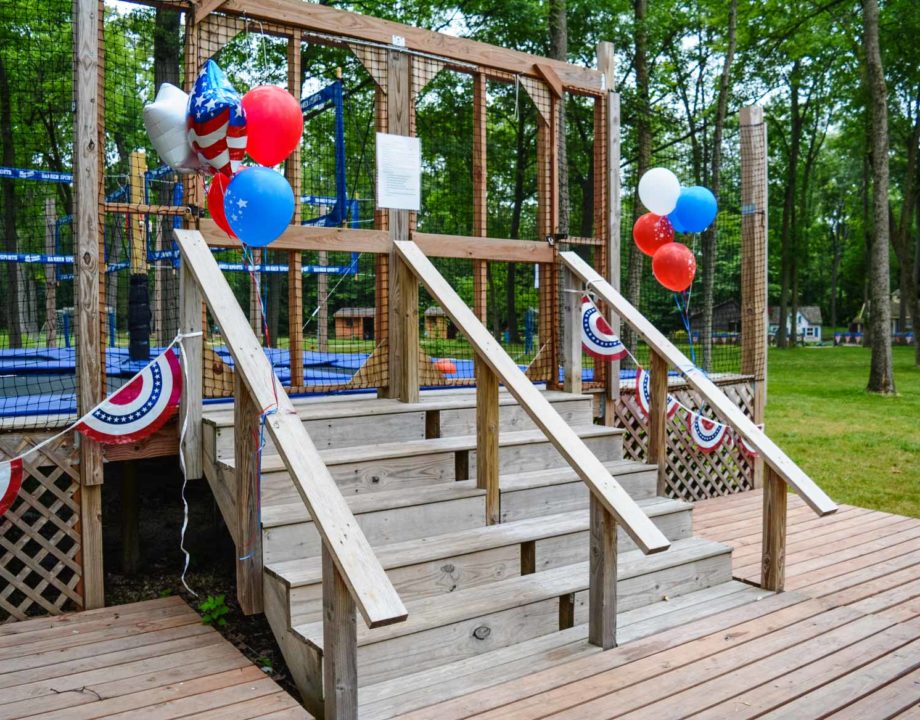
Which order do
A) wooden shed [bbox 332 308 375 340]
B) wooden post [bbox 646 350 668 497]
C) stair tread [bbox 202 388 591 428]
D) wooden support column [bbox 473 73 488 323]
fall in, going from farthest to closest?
wooden shed [bbox 332 308 375 340], wooden support column [bbox 473 73 488 323], wooden post [bbox 646 350 668 497], stair tread [bbox 202 388 591 428]

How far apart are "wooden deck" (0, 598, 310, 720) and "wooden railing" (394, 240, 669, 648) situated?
119cm

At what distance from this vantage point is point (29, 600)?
3.40 metres

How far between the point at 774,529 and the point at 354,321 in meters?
5.41

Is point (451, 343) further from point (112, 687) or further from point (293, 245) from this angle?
point (112, 687)

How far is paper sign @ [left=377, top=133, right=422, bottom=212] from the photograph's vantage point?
4.23m

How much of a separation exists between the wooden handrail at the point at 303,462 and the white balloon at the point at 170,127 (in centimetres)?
36

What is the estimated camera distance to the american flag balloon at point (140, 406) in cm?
345

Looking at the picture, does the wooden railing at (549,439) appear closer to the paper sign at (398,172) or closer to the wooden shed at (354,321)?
the paper sign at (398,172)

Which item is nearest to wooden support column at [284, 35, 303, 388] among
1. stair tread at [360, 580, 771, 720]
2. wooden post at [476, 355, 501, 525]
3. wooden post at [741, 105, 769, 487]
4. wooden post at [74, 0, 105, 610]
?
wooden post at [74, 0, 105, 610]

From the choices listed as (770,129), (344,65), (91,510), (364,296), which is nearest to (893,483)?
(364,296)

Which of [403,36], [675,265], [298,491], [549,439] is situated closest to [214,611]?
[298,491]

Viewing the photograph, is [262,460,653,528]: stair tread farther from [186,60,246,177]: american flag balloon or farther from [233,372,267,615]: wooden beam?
[186,60,246,177]: american flag balloon

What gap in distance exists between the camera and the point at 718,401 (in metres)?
3.75

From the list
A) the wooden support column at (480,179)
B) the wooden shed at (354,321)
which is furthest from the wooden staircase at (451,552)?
the wooden shed at (354,321)
